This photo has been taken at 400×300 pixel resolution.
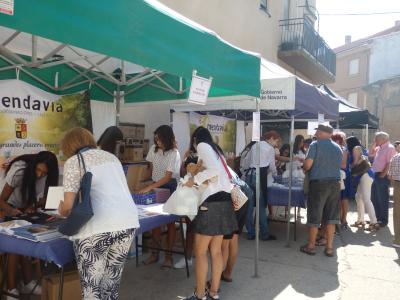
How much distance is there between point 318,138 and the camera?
5125 millimetres

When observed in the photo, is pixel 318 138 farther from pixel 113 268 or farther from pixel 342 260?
pixel 113 268

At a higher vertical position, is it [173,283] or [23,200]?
[23,200]

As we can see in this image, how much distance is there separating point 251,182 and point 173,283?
7.62ft

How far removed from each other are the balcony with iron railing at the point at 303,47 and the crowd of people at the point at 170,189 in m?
7.12

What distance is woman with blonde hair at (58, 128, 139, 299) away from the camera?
2.45 meters

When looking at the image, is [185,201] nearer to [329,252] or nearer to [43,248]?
[43,248]

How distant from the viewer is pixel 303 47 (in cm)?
1271

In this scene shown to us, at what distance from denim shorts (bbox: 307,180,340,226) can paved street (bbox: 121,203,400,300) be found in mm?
531

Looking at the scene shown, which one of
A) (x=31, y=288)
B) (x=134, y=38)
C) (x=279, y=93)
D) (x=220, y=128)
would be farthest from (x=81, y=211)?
(x=220, y=128)

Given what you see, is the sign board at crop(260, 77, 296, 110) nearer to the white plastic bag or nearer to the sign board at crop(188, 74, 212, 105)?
the sign board at crop(188, 74, 212, 105)

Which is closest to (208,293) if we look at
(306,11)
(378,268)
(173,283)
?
(173,283)

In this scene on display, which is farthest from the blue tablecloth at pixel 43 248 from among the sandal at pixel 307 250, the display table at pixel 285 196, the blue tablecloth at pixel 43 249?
the display table at pixel 285 196

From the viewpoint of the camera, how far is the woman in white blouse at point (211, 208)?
3.34m

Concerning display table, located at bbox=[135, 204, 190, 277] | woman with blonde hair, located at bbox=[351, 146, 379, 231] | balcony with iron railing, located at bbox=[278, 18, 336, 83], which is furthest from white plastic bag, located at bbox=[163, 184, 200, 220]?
balcony with iron railing, located at bbox=[278, 18, 336, 83]
